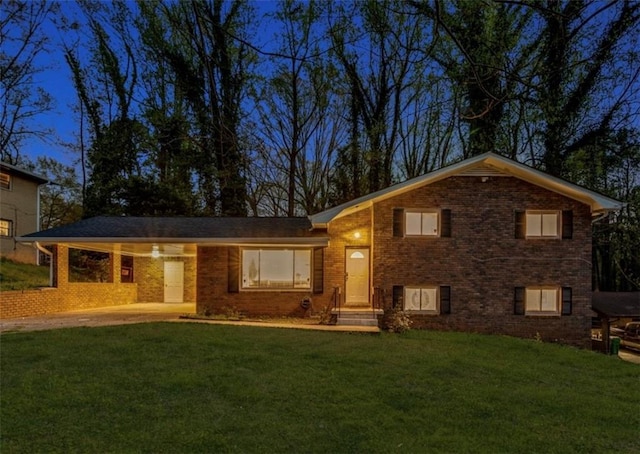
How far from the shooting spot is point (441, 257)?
13047 mm

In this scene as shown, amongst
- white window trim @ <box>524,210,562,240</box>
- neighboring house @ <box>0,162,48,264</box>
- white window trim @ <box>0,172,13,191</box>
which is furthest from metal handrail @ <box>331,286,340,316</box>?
white window trim @ <box>0,172,13,191</box>

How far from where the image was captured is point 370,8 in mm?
17266

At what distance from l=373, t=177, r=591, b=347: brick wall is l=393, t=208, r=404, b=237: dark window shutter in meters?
0.13

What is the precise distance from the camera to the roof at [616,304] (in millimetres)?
14844

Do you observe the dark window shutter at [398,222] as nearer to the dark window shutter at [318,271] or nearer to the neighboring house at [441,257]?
the neighboring house at [441,257]

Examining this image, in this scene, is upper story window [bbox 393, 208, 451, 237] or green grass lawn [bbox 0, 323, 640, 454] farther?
upper story window [bbox 393, 208, 451, 237]

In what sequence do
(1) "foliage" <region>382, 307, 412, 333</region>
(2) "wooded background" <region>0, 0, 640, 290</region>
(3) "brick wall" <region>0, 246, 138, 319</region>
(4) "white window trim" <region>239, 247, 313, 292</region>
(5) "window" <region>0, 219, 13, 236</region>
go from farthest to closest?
(2) "wooded background" <region>0, 0, 640, 290</region>, (5) "window" <region>0, 219, 13, 236</region>, (4) "white window trim" <region>239, 247, 313, 292</region>, (3) "brick wall" <region>0, 246, 138, 319</region>, (1) "foliage" <region>382, 307, 412, 333</region>

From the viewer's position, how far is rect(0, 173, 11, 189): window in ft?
66.9

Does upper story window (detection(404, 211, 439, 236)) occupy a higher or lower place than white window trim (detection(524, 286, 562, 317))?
higher

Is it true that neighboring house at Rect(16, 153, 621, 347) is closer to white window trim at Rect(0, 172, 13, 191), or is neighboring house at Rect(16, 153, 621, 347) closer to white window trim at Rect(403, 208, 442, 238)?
white window trim at Rect(403, 208, 442, 238)

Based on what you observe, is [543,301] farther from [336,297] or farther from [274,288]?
[274,288]

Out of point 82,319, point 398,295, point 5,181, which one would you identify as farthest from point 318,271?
point 5,181

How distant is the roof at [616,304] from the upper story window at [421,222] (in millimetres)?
6869

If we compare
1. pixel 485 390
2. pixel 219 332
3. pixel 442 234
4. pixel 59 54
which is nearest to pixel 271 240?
pixel 219 332
